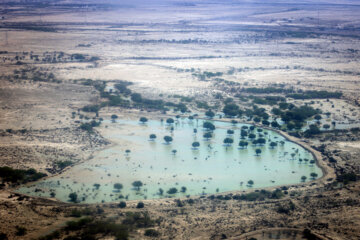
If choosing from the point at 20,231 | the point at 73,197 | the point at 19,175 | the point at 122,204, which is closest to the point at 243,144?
the point at 122,204

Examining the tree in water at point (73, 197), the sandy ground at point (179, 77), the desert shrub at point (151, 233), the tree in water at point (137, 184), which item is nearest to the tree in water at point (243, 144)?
the sandy ground at point (179, 77)

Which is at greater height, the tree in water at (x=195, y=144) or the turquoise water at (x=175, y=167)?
the tree in water at (x=195, y=144)

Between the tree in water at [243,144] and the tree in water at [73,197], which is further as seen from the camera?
the tree in water at [243,144]

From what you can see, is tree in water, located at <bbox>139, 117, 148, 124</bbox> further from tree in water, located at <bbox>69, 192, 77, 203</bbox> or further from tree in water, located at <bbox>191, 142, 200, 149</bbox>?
tree in water, located at <bbox>69, 192, 77, 203</bbox>

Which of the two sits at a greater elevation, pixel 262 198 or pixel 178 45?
pixel 178 45

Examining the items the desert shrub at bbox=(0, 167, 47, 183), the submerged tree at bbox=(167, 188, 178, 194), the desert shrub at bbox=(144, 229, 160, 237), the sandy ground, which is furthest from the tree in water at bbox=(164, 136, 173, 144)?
the desert shrub at bbox=(144, 229, 160, 237)

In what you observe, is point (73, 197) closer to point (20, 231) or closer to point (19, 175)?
point (20, 231)

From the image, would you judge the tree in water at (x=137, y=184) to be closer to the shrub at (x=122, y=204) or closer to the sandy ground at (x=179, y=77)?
the sandy ground at (x=179, y=77)

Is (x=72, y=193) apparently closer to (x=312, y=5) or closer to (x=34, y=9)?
(x=34, y=9)

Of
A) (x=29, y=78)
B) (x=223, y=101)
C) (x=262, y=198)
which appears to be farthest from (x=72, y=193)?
(x=29, y=78)
